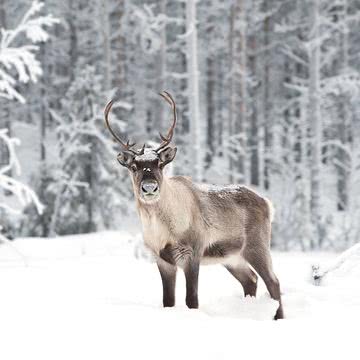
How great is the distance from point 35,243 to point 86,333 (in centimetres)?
935

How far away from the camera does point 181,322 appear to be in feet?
14.0

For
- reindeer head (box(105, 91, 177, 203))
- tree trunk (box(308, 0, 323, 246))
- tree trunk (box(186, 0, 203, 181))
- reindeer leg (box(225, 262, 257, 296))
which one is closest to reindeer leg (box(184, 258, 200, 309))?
reindeer head (box(105, 91, 177, 203))

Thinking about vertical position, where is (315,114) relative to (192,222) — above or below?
above

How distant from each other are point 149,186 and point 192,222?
76 centimetres

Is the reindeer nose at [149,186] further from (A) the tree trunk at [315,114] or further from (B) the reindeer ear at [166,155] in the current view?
(A) the tree trunk at [315,114]

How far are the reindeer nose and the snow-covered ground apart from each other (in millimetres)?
974

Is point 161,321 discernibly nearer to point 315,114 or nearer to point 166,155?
point 166,155

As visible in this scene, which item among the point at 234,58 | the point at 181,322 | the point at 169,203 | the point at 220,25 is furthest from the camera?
the point at 220,25

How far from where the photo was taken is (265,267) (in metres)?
5.62

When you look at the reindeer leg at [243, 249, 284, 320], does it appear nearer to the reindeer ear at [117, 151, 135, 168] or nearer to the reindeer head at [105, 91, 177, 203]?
the reindeer head at [105, 91, 177, 203]

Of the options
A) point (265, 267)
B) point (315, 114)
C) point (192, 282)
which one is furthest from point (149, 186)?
point (315, 114)

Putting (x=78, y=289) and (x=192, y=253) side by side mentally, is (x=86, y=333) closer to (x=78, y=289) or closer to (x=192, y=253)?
(x=192, y=253)

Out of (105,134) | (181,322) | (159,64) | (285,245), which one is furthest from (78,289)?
(159,64)

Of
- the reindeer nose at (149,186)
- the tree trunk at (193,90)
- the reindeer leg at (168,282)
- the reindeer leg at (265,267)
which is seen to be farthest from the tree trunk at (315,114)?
the reindeer nose at (149,186)
